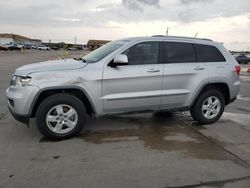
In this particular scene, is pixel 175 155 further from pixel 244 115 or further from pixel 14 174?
pixel 244 115

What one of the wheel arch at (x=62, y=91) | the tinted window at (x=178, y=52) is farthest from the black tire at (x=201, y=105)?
the wheel arch at (x=62, y=91)

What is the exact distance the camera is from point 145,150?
5.26 m

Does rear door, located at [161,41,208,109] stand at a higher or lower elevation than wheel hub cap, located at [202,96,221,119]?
higher

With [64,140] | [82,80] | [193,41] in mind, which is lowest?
[64,140]

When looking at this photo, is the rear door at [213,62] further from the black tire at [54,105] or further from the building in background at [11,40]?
the building in background at [11,40]

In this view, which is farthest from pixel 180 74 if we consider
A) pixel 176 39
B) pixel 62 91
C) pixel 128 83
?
pixel 62 91

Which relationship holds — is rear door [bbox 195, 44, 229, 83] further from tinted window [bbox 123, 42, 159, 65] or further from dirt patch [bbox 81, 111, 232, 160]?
dirt patch [bbox 81, 111, 232, 160]

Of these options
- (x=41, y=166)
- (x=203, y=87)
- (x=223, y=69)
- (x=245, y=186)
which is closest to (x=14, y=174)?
(x=41, y=166)

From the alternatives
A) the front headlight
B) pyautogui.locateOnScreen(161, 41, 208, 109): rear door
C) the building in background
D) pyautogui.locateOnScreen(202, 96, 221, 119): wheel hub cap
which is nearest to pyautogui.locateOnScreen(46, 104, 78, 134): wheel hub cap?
the front headlight

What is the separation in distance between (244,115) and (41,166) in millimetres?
5570

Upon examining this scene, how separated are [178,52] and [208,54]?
2.54 feet

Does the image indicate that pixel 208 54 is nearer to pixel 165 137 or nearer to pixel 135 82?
pixel 135 82

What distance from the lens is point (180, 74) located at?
21.3ft

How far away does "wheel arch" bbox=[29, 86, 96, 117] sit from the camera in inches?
218
